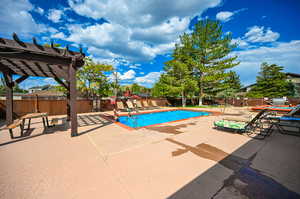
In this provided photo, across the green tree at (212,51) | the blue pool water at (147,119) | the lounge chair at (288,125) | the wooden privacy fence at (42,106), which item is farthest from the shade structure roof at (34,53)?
the green tree at (212,51)

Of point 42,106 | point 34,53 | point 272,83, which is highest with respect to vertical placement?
point 272,83

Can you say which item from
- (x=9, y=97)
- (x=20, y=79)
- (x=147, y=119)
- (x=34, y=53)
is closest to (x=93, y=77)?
(x=20, y=79)

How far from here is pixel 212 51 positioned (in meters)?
14.7

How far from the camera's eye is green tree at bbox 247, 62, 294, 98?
22.0 metres

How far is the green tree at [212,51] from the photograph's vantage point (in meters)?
14.4

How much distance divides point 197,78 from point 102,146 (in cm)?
1601

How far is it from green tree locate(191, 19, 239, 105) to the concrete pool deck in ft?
41.8

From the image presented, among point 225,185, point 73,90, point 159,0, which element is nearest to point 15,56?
point 73,90

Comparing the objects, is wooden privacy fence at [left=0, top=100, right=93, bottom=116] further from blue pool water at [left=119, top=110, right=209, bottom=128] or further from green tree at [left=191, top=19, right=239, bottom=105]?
green tree at [left=191, top=19, right=239, bottom=105]

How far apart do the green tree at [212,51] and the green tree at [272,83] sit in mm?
16285

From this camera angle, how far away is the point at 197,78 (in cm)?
1625

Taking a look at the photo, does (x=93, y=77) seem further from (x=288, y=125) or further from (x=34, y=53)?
(x=288, y=125)

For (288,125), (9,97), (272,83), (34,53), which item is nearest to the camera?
(34,53)

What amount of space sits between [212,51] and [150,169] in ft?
55.0
